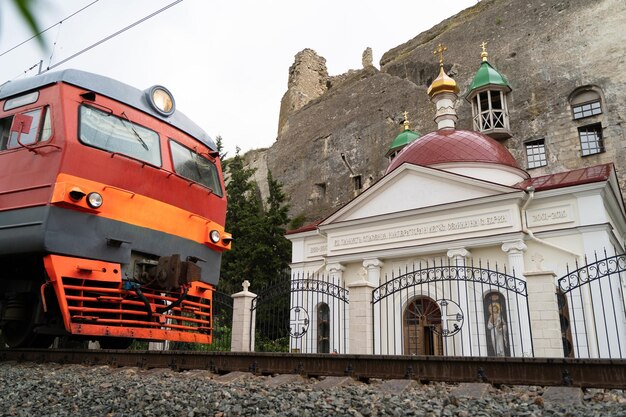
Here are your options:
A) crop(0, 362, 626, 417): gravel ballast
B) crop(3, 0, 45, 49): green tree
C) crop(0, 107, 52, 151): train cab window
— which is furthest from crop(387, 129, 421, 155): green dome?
crop(3, 0, 45, 49): green tree

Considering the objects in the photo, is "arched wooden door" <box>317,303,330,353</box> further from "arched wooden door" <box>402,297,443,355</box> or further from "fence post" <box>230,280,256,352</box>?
"fence post" <box>230,280,256,352</box>

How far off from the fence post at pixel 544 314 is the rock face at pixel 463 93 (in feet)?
57.9

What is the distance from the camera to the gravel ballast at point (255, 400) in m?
3.68

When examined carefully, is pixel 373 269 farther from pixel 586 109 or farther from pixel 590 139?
pixel 586 109

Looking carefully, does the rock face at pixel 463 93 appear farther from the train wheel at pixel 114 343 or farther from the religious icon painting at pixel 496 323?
the train wheel at pixel 114 343

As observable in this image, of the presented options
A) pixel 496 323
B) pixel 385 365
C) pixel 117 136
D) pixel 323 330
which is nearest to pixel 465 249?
pixel 496 323

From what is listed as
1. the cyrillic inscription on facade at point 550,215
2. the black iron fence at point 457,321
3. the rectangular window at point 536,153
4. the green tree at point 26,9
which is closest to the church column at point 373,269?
the black iron fence at point 457,321

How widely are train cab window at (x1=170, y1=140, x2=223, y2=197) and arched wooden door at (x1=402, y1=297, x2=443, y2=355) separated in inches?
329

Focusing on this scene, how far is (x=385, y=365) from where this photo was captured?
579cm

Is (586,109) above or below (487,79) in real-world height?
below

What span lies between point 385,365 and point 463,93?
1056 inches

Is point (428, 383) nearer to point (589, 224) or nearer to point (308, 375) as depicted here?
point (308, 375)

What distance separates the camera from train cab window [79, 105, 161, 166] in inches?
281

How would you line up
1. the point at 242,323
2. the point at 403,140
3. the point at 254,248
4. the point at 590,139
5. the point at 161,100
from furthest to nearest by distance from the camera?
1. the point at 403,140
2. the point at 590,139
3. the point at 254,248
4. the point at 242,323
5. the point at 161,100
